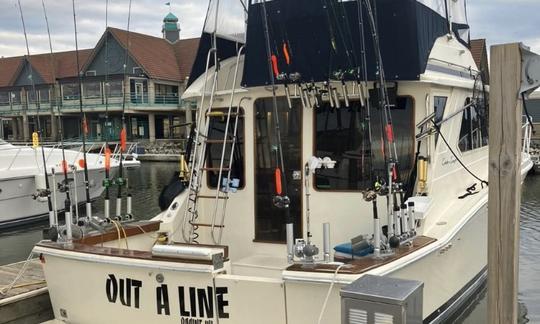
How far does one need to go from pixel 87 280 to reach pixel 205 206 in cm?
178

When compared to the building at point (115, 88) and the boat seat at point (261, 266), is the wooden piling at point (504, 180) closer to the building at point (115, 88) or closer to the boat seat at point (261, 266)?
the boat seat at point (261, 266)

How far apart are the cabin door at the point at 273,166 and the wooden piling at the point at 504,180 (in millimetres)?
2476

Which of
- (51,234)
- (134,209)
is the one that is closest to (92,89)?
(134,209)

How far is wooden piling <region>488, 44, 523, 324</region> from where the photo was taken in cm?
303

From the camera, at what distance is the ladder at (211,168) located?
5.59 metres

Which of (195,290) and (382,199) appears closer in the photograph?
(195,290)

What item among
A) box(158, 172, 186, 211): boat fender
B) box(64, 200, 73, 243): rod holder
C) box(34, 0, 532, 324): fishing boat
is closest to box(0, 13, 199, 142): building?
box(158, 172, 186, 211): boat fender

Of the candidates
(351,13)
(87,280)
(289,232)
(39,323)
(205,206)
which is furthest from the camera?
(205,206)

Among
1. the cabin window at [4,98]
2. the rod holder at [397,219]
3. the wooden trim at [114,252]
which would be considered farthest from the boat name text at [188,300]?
the cabin window at [4,98]

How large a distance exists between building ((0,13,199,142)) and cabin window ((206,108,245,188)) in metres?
31.2

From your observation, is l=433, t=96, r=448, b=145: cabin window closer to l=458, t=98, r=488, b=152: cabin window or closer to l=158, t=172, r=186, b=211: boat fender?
l=458, t=98, r=488, b=152: cabin window

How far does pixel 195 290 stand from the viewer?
4.06 metres

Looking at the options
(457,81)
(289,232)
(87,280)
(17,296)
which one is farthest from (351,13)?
(17,296)

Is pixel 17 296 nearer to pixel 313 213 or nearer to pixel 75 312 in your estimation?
pixel 75 312
